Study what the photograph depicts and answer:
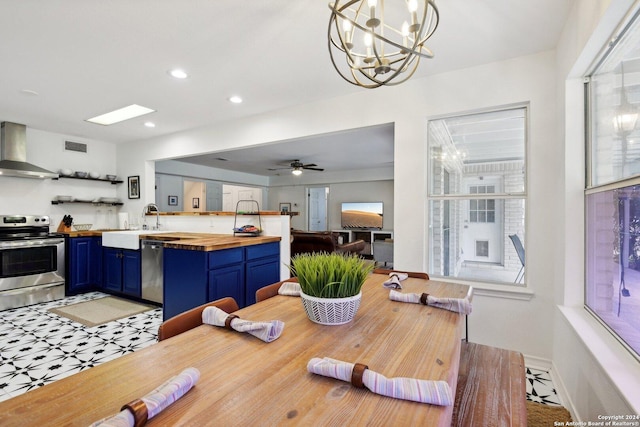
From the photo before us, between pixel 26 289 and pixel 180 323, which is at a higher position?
pixel 180 323

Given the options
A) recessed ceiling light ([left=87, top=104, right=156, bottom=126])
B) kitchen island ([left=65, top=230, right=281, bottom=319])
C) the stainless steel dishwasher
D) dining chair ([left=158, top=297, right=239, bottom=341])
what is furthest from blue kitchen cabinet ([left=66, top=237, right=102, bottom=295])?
dining chair ([left=158, top=297, right=239, bottom=341])

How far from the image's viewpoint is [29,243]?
12.8ft

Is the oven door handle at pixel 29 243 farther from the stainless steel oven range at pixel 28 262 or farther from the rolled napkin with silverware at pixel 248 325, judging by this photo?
the rolled napkin with silverware at pixel 248 325

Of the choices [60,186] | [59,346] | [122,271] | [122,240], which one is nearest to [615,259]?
[59,346]

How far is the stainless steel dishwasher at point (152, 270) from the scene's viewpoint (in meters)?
3.65

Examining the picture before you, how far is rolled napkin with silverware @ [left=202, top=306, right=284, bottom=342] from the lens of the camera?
39.9 inches

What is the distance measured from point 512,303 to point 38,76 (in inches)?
188

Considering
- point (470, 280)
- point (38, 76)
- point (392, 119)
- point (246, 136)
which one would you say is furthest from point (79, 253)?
point (470, 280)

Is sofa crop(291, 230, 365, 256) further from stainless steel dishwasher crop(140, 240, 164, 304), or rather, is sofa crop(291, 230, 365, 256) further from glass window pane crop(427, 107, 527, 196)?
glass window pane crop(427, 107, 527, 196)

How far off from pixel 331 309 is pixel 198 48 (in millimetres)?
2328

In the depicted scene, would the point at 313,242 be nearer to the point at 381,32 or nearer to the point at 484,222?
the point at 484,222

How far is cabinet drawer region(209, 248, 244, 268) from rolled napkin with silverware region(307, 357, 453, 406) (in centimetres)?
221

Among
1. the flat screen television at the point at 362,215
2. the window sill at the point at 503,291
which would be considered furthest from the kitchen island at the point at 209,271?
the flat screen television at the point at 362,215

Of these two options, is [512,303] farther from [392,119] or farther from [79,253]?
[79,253]
